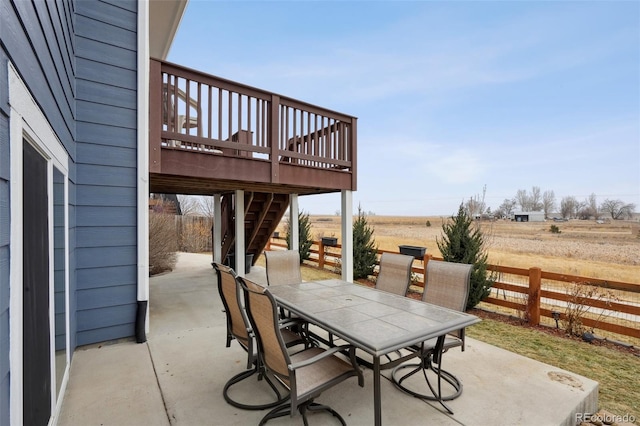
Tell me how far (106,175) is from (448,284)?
3.71 metres

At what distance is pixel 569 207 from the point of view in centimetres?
2838

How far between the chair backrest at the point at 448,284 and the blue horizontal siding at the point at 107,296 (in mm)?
3197

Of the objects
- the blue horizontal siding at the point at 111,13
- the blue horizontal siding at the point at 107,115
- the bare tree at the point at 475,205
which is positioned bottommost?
the bare tree at the point at 475,205

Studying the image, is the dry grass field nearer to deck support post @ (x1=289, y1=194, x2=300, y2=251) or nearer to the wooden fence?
deck support post @ (x1=289, y1=194, x2=300, y2=251)

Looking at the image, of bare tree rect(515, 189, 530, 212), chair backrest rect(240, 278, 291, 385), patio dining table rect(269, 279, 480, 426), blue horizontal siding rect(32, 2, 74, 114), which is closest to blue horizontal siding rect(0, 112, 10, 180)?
blue horizontal siding rect(32, 2, 74, 114)

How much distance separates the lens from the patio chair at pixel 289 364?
1771mm

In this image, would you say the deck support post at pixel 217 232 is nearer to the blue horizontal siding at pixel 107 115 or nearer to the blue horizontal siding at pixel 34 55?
the blue horizontal siding at pixel 107 115

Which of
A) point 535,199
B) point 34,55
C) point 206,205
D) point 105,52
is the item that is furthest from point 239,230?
point 535,199

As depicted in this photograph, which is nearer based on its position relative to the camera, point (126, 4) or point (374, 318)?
point (374, 318)

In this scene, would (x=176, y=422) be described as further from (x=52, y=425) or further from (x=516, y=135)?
(x=516, y=135)

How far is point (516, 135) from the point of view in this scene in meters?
22.0

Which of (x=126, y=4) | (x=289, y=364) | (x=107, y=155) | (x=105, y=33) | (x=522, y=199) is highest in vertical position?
(x=126, y=4)

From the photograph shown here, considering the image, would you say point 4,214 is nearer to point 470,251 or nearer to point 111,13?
point 111,13
